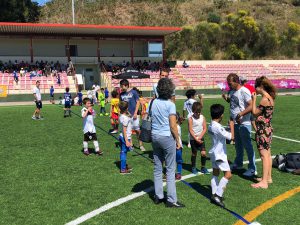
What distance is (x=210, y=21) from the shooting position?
65.1m

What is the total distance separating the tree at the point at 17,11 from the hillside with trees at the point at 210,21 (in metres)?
9.52

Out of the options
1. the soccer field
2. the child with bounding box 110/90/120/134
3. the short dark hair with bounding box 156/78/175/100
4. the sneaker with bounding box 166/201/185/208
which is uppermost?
the short dark hair with bounding box 156/78/175/100

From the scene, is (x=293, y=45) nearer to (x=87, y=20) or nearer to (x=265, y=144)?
(x=87, y=20)

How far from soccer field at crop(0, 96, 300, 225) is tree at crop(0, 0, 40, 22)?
1842 inches

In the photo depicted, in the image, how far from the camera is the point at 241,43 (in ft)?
189

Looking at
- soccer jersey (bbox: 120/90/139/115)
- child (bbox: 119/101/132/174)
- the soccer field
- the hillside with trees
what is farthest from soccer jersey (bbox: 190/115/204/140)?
the hillside with trees

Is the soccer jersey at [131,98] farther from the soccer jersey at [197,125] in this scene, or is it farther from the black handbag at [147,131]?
the black handbag at [147,131]

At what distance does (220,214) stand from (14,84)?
1323 inches

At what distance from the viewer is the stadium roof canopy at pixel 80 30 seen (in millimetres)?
38250

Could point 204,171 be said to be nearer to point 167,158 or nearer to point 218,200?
point 218,200

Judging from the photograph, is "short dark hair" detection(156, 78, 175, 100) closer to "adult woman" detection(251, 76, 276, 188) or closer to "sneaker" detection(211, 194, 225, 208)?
"sneaker" detection(211, 194, 225, 208)

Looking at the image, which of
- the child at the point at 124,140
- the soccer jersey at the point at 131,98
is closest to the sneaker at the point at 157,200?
the child at the point at 124,140

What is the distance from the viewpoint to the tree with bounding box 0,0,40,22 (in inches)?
2014

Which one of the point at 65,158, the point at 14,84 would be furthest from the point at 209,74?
the point at 65,158
